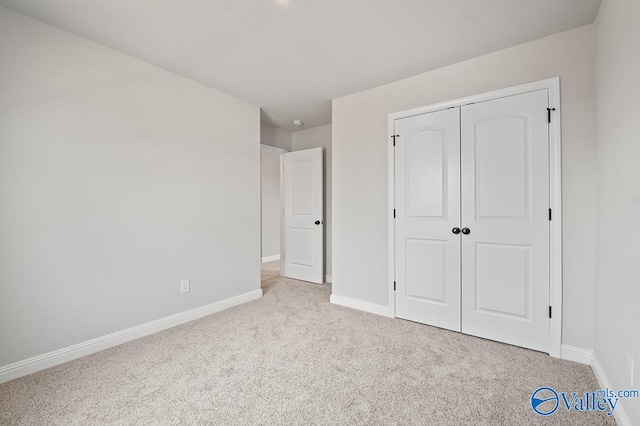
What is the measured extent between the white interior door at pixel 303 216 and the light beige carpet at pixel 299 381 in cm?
179

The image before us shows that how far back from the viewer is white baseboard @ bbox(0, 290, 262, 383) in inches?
73.3

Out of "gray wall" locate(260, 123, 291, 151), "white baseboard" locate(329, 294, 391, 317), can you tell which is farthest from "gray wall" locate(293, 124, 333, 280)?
"white baseboard" locate(329, 294, 391, 317)

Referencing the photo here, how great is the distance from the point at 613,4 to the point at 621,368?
2038 millimetres

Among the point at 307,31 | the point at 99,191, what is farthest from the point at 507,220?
the point at 99,191

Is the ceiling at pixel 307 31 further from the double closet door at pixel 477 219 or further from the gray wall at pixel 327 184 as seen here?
the gray wall at pixel 327 184

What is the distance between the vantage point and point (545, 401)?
1606 millimetres

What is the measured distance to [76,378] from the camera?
185 centimetres

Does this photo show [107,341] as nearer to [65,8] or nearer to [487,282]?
[65,8]

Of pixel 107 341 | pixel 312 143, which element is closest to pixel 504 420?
pixel 107 341

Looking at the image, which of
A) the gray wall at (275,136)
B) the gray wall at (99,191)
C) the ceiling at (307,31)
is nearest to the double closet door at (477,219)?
the ceiling at (307,31)

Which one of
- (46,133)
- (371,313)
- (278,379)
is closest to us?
(278,379)

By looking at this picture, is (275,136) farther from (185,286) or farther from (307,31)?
(185,286)

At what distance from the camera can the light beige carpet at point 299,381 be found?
1491 mm

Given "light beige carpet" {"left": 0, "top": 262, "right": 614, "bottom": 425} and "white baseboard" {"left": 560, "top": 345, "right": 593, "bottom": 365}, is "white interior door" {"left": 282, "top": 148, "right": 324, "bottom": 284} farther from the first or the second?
"white baseboard" {"left": 560, "top": 345, "right": 593, "bottom": 365}
